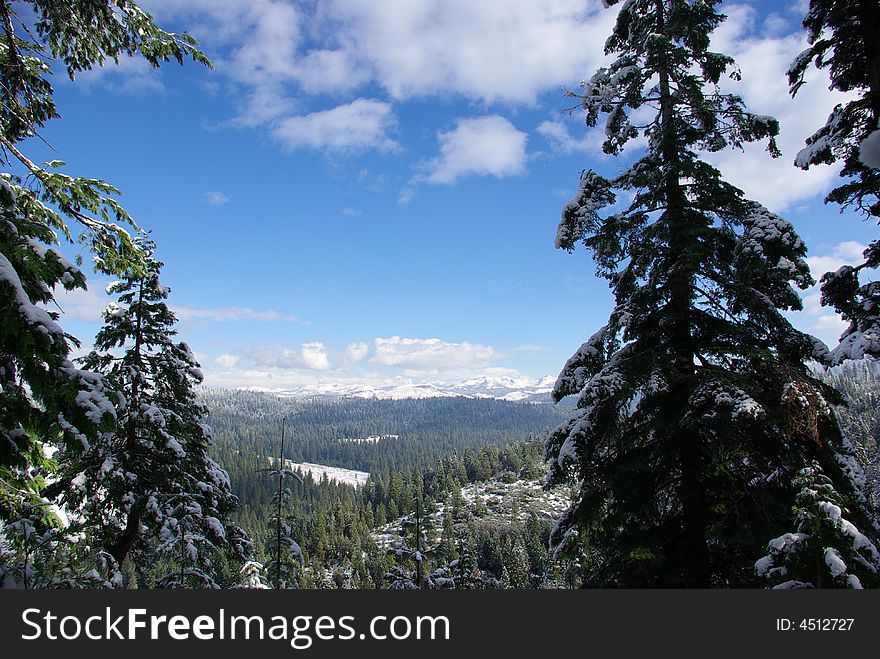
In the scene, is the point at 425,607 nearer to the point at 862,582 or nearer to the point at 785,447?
the point at 862,582

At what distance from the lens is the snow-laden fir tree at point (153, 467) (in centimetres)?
1176

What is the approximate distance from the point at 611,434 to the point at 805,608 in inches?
126

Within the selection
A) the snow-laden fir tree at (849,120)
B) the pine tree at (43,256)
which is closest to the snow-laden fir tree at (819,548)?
the snow-laden fir tree at (849,120)

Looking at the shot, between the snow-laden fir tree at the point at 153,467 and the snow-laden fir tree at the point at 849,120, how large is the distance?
14.7m

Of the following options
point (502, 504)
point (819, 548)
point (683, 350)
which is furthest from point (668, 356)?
point (502, 504)

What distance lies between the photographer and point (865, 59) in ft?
26.1

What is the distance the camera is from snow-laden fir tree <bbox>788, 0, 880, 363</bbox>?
7.52 metres

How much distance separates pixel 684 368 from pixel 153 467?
532 inches

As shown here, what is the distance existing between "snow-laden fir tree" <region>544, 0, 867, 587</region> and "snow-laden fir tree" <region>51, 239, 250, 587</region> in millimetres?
9798

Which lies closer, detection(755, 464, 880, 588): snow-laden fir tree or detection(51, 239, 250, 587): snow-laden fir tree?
detection(755, 464, 880, 588): snow-laden fir tree

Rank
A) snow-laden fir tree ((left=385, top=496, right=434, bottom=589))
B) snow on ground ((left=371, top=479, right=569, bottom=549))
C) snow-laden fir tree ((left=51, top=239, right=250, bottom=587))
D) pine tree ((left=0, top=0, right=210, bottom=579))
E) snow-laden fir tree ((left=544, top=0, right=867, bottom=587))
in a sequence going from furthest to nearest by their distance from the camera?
1. snow on ground ((left=371, top=479, right=569, bottom=549))
2. snow-laden fir tree ((left=385, top=496, right=434, bottom=589))
3. snow-laden fir tree ((left=51, top=239, right=250, bottom=587))
4. snow-laden fir tree ((left=544, top=0, right=867, bottom=587))
5. pine tree ((left=0, top=0, right=210, bottom=579))

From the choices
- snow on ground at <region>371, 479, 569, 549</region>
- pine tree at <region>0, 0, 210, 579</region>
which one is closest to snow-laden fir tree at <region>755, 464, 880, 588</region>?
pine tree at <region>0, 0, 210, 579</region>

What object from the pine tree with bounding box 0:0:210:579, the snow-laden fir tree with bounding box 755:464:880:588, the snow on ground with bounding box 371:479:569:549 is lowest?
the snow on ground with bounding box 371:479:569:549

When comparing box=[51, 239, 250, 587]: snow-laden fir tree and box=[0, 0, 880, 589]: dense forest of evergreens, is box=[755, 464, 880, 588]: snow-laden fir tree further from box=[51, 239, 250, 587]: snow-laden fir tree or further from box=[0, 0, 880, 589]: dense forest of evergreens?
box=[51, 239, 250, 587]: snow-laden fir tree
